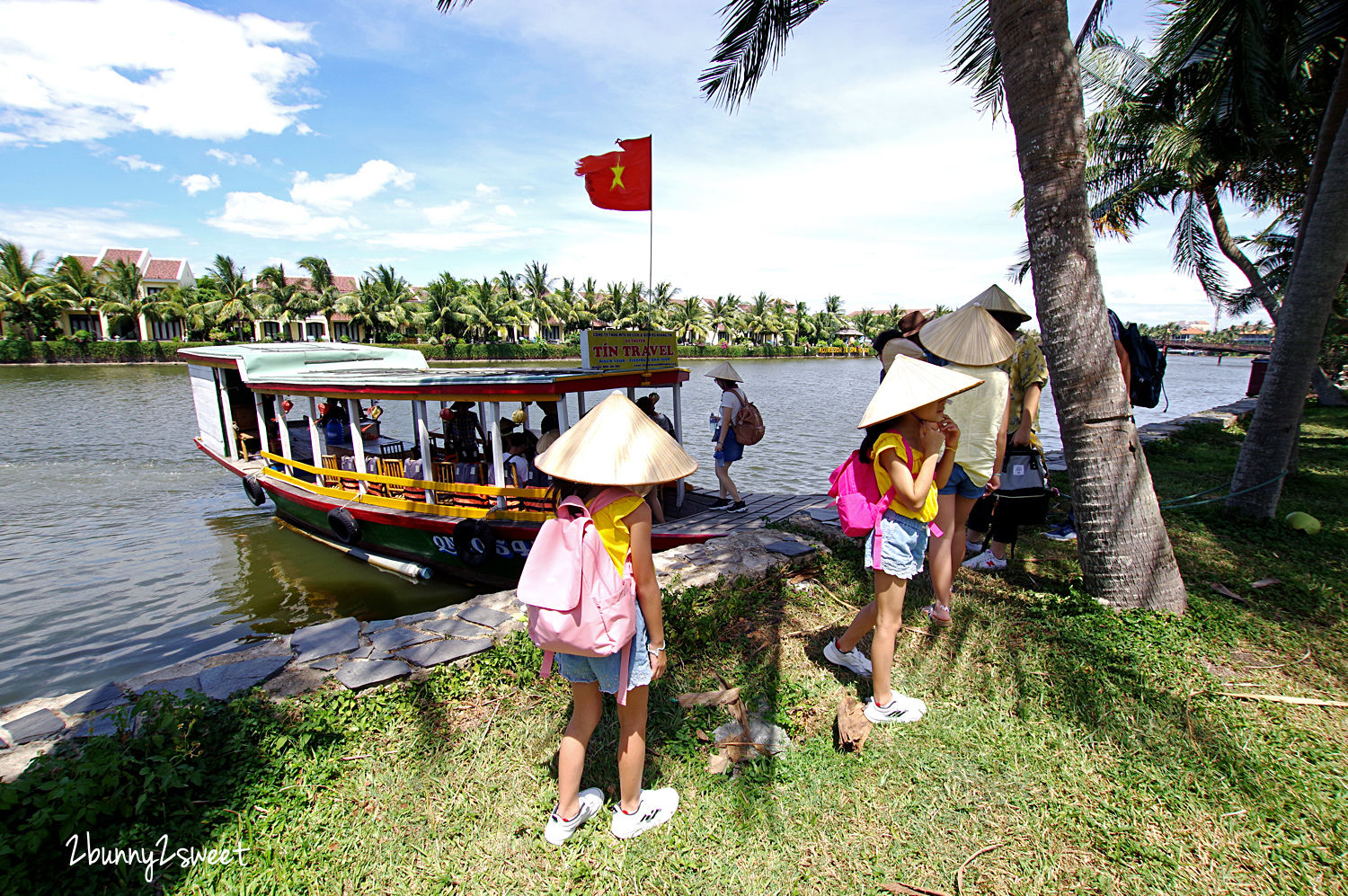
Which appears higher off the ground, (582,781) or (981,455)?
(981,455)

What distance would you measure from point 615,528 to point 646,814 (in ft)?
4.12

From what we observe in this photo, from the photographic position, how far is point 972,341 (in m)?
3.81

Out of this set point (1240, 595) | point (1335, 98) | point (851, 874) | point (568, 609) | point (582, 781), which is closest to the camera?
point (568, 609)

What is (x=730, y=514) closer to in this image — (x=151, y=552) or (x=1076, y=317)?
(x=1076, y=317)

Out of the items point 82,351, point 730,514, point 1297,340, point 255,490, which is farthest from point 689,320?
point 1297,340

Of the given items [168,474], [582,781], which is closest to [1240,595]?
[582,781]

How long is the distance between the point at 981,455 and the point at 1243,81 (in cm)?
625

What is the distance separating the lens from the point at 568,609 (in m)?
2.05

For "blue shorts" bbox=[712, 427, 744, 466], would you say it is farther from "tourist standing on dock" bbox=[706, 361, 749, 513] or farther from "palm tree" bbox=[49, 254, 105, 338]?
"palm tree" bbox=[49, 254, 105, 338]

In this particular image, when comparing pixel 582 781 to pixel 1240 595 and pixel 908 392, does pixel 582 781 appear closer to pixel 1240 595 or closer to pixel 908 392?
pixel 908 392

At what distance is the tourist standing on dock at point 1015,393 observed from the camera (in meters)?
4.36

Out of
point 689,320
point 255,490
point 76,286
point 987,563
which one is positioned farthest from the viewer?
point 689,320

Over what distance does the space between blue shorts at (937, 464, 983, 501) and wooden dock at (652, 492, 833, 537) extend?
8.13 ft

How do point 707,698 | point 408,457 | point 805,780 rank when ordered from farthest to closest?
point 408,457 < point 707,698 < point 805,780
